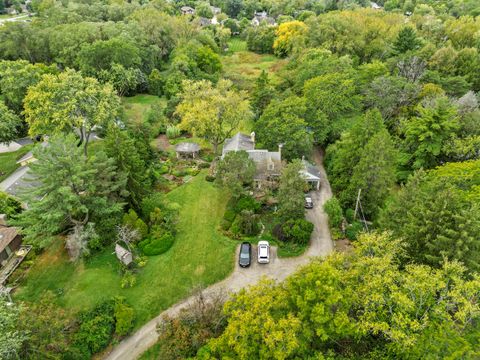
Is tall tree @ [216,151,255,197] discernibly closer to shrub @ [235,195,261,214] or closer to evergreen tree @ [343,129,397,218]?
shrub @ [235,195,261,214]

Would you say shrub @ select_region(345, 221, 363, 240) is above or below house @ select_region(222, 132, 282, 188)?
below

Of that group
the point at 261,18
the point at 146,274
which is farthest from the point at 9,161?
the point at 261,18

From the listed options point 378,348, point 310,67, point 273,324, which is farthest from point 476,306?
point 310,67

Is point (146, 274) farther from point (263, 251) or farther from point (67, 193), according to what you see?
point (263, 251)

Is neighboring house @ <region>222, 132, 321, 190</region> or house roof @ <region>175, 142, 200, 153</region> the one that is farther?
house roof @ <region>175, 142, 200, 153</region>

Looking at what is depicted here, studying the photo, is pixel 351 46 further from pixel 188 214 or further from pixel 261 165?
pixel 188 214

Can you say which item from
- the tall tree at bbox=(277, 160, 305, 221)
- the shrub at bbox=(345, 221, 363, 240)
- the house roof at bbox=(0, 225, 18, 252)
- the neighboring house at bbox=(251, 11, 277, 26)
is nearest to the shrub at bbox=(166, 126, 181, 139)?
the tall tree at bbox=(277, 160, 305, 221)

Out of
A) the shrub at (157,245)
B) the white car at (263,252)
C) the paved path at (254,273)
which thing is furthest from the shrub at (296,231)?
the shrub at (157,245)
